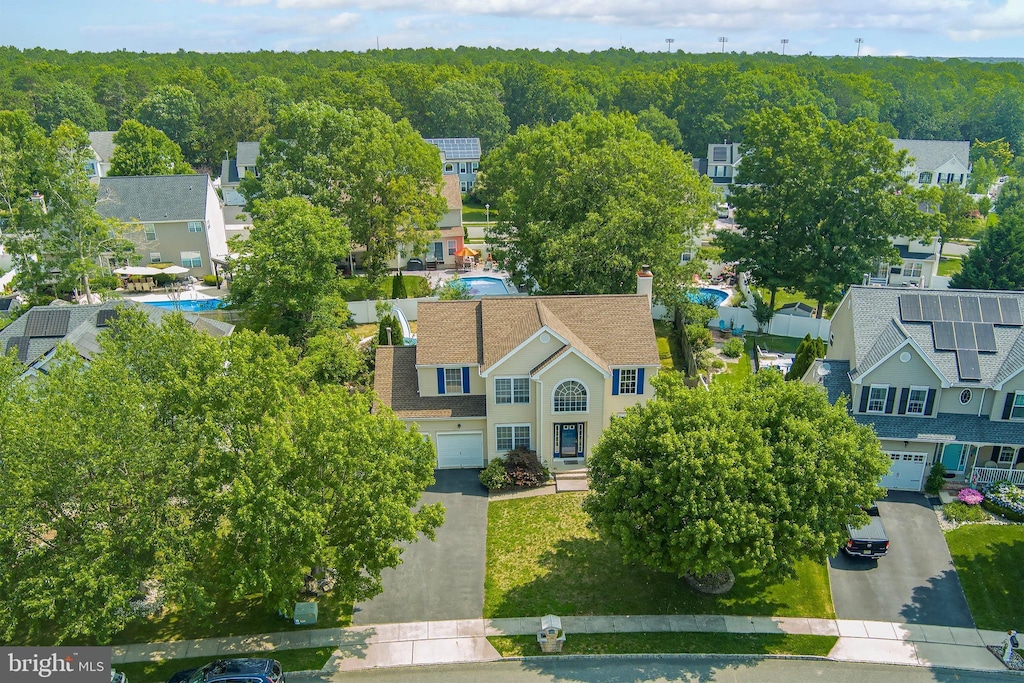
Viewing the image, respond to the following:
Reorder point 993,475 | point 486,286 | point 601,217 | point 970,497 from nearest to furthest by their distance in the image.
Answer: point 970,497 → point 993,475 → point 601,217 → point 486,286

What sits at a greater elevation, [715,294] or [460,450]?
[715,294]

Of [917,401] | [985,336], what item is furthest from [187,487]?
[985,336]

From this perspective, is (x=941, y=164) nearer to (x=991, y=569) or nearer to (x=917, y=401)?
(x=917, y=401)

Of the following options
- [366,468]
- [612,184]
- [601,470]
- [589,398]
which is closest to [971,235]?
[612,184]

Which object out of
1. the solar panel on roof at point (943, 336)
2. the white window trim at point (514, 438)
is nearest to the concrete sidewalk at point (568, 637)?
the white window trim at point (514, 438)

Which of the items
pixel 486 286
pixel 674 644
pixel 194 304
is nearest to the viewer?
pixel 674 644

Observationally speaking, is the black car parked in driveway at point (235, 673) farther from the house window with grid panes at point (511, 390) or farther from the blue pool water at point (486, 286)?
the blue pool water at point (486, 286)
